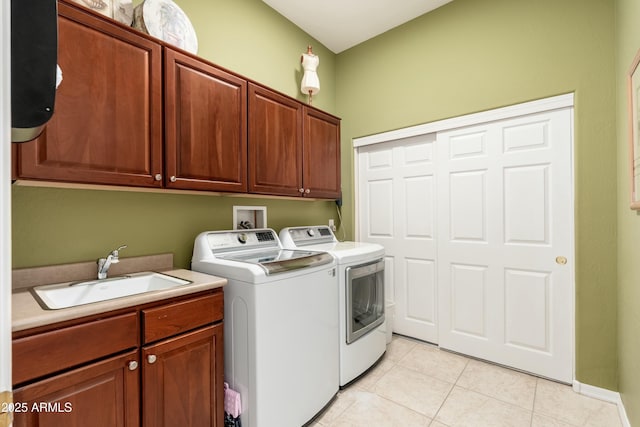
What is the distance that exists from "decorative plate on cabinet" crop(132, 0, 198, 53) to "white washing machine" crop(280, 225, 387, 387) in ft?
4.87

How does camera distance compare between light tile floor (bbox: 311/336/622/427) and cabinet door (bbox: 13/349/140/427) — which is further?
light tile floor (bbox: 311/336/622/427)

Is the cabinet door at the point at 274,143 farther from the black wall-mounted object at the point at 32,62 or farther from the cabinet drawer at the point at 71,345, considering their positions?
the black wall-mounted object at the point at 32,62

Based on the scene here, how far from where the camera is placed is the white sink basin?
135 centimetres

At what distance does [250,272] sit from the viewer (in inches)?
59.9

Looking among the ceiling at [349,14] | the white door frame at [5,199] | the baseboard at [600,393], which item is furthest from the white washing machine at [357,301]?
the ceiling at [349,14]

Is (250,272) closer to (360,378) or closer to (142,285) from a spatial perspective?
(142,285)

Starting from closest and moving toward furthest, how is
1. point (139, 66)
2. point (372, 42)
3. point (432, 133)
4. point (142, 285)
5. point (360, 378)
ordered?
point (139, 66) → point (142, 285) → point (360, 378) → point (432, 133) → point (372, 42)

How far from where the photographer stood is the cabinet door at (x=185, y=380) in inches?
49.6

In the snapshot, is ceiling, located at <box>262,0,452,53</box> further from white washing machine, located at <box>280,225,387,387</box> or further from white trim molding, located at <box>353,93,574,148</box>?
white washing machine, located at <box>280,225,387,387</box>

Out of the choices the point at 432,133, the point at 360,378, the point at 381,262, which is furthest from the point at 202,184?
the point at 432,133

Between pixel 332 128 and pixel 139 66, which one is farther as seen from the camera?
pixel 332 128

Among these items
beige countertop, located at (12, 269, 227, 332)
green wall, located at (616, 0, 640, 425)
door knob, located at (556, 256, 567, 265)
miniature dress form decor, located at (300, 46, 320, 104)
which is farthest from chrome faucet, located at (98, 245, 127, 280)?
door knob, located at (556, 256, 567, 265)

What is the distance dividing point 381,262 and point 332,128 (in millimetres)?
1336

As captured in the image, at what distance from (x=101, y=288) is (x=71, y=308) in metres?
0.50
